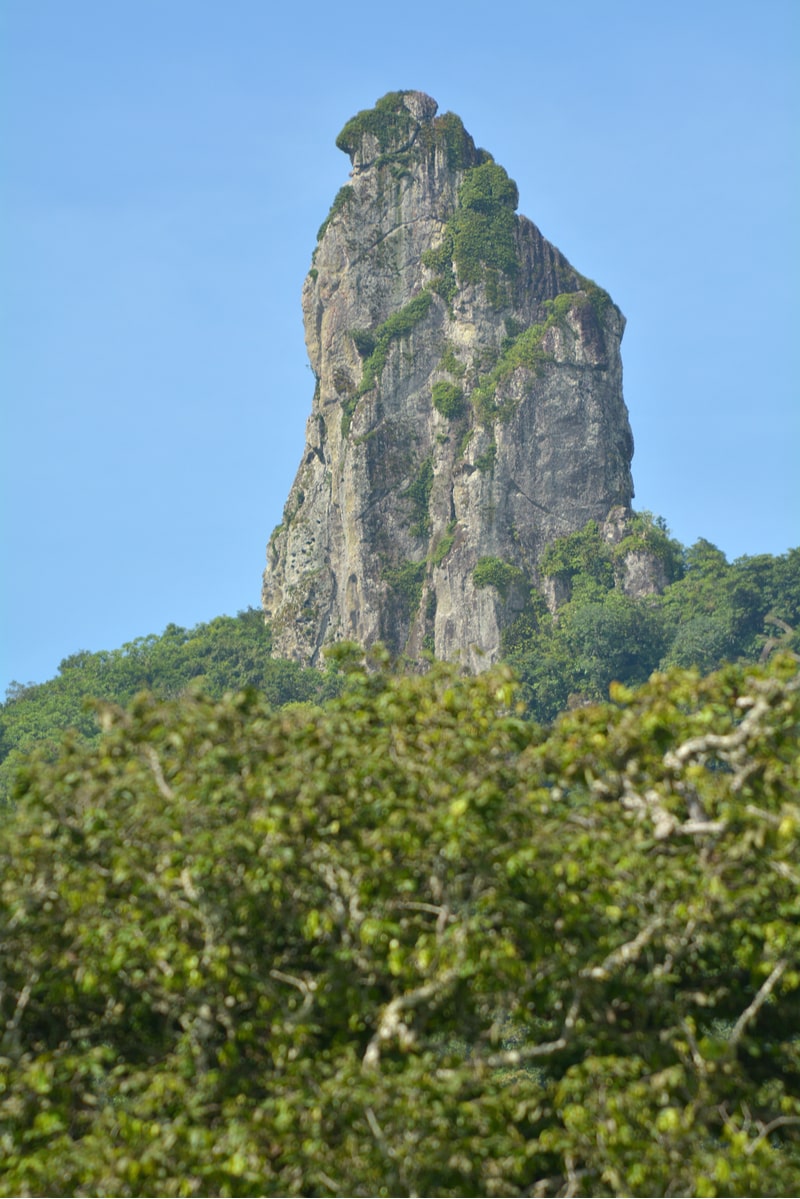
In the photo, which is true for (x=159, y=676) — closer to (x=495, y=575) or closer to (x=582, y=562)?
(x=495, y=575)

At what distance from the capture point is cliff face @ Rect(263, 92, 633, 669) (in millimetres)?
85438

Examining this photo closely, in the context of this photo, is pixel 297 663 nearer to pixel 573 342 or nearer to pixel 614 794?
pixel 573 342

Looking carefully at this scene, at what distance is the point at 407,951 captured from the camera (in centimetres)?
985

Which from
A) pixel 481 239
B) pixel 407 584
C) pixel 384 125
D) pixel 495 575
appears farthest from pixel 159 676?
pixel 384 125

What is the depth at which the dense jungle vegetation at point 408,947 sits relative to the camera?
9352mm

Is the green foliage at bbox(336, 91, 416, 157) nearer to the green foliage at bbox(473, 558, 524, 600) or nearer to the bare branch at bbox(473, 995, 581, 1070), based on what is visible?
the green foliage at bbox(473, 558, 524, 600)

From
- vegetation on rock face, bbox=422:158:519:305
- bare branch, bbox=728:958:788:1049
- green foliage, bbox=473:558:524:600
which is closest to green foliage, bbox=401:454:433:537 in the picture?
green foliage, bbox=473:558:524:600

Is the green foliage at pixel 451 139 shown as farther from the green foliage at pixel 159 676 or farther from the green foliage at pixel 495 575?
the green foliage at pixel 159 676

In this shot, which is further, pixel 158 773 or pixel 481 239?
pixel 481 239

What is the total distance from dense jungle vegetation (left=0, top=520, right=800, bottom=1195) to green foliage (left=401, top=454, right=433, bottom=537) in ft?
253

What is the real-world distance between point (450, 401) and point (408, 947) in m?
78.8

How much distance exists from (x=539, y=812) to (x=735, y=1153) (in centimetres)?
238

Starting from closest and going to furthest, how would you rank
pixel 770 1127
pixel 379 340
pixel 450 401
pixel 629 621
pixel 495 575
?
pixel 770 1127 → pixel 629 621 → pixel 495 575 → pixel 450 401 → pixel 379 340

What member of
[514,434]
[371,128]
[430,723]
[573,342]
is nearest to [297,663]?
[514,434]
